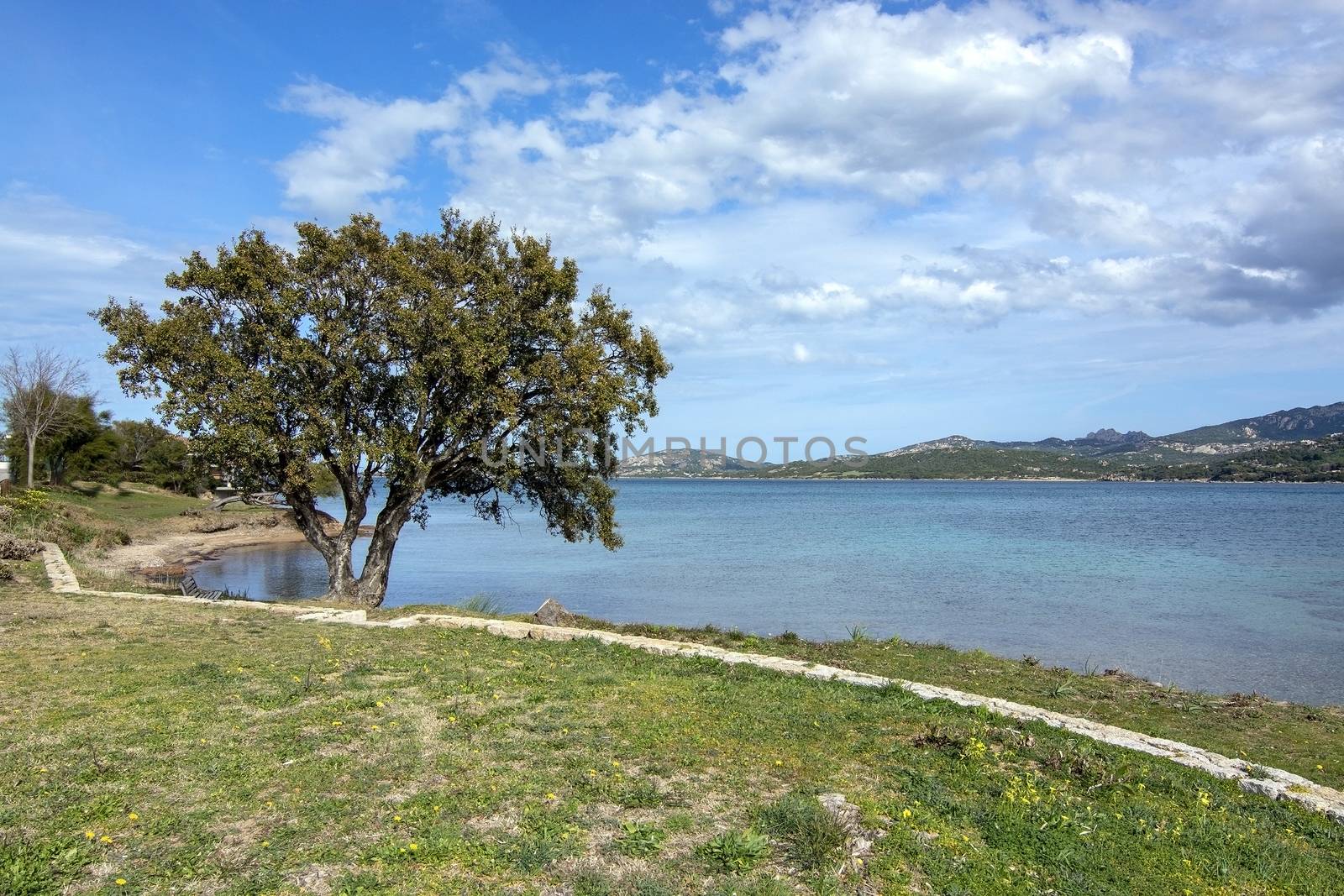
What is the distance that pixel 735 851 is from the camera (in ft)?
19.6

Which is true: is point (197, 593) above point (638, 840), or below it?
below

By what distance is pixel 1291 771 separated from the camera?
9.84m

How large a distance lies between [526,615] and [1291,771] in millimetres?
13922

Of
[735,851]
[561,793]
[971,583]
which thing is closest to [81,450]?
[971,583]

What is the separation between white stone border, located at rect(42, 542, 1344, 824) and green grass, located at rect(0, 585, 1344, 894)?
47 cm

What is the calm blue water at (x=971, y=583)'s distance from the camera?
22.1 metres

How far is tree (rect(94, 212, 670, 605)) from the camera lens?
1944 cm

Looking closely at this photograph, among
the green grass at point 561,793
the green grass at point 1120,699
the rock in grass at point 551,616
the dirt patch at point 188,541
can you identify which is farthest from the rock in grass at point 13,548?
the green grass at point 1120,699

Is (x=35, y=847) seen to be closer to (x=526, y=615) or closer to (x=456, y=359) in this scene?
(x=526, y=615)

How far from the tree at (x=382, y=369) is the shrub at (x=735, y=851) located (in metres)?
14.3

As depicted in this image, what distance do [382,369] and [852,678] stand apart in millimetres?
14169

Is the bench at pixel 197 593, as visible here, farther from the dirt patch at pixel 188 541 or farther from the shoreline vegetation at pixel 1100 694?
the dirt patch at pixel 188 541

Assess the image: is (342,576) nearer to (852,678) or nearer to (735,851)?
(852,678)

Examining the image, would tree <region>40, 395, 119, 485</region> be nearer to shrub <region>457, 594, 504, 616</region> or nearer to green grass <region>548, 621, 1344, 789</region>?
shrub <region>457, 594, 504, 616</region>
